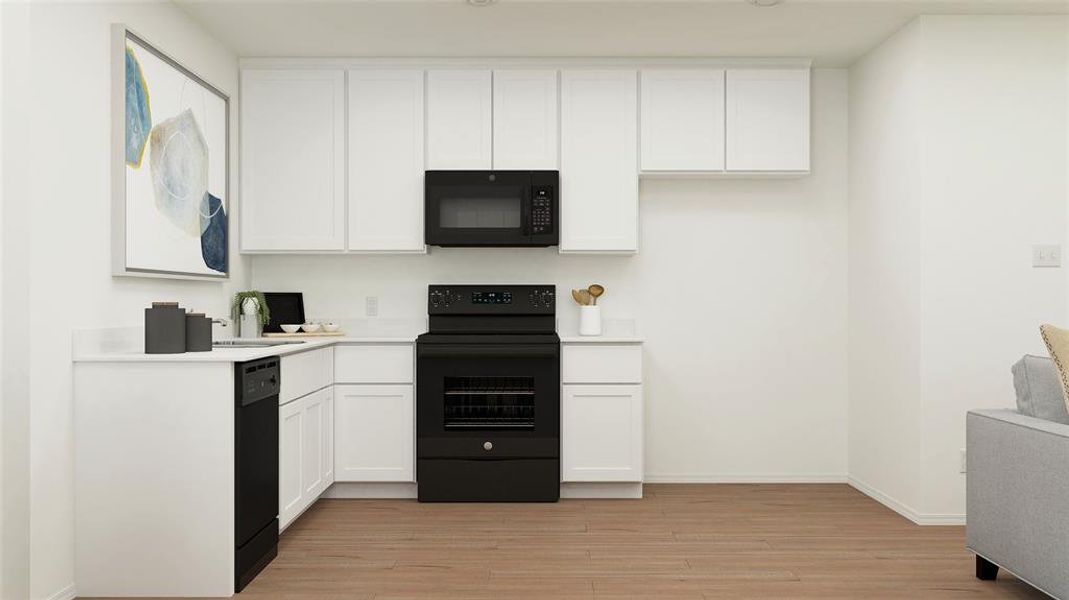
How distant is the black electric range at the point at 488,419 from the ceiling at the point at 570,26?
161 cm

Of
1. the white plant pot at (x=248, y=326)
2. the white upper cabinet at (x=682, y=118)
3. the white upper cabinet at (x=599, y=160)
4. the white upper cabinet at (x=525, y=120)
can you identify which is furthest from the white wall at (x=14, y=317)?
the white upper cabinet at (x=682, y=118)

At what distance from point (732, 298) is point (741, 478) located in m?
1.09

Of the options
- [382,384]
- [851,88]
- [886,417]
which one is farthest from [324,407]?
[851,88]

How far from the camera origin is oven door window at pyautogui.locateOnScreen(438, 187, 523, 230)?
166 inches

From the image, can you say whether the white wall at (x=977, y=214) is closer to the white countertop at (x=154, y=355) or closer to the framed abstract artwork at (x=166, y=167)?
the white countertop at (x=154, y=355)

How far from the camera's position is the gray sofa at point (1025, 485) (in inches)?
93.8

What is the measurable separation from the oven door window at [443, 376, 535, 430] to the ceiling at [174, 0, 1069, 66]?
1.83m

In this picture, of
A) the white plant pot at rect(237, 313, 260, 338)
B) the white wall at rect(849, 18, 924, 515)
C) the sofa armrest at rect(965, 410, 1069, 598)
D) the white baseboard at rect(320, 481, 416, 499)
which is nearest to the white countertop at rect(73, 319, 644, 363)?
the white plant pot at rect(237, 313, 260, 338)

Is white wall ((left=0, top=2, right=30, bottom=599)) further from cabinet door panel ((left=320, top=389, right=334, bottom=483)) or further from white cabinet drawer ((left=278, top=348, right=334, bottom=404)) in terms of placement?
cabinet door panel ((left=320, top=389, right=334, bottom=483))

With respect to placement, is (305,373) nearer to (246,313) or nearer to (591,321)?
(246,313)

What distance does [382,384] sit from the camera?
4.09 m

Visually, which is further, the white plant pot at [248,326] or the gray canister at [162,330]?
the white plant pot at [248,326]

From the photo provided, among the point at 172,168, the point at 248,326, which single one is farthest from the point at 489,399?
the point at 172,168

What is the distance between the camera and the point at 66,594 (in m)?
2.66
